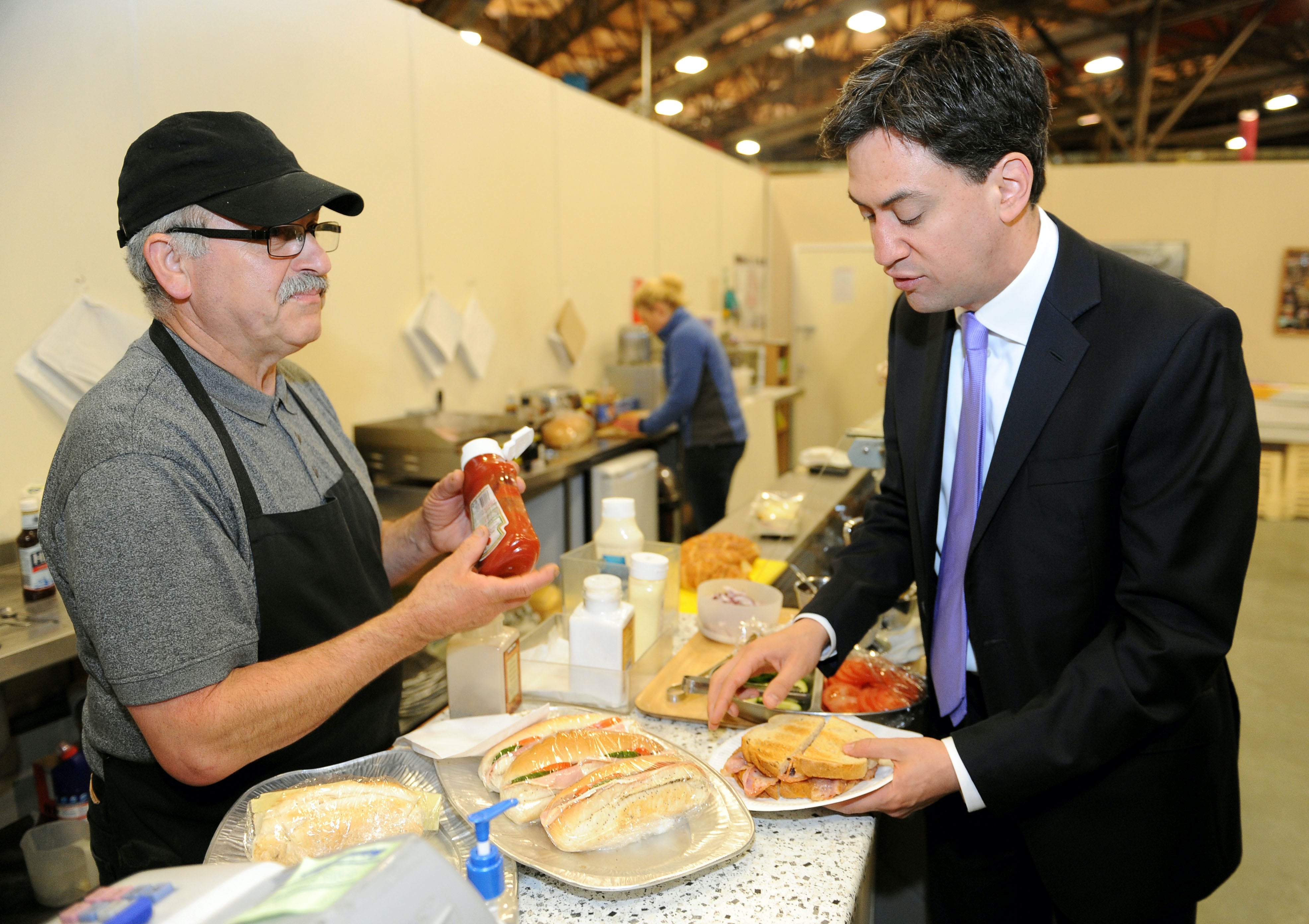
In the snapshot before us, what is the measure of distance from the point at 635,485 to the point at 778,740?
11.8 ft

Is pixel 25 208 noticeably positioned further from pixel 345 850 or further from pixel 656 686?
pixel 345 850

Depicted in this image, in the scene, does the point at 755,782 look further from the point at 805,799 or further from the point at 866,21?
the point at 866,21

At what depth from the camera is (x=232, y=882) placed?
627 mm

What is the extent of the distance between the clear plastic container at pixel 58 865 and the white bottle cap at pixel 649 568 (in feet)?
6.20

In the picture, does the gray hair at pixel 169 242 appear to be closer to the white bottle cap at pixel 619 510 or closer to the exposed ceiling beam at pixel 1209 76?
the white bottle cap at pixel 619 510

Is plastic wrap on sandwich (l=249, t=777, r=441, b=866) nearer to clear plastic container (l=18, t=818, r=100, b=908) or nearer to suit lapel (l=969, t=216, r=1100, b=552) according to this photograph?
suit lapel (l=969, t=216, r=1100, b=552)

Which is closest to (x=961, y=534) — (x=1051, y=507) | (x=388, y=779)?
(x=1051, y=507)

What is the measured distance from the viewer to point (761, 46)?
7.26m

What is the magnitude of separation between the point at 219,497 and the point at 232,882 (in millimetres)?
729

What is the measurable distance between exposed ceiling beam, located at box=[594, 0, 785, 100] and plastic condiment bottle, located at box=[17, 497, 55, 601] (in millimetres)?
5783

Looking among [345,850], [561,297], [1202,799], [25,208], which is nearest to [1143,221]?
[561,297]

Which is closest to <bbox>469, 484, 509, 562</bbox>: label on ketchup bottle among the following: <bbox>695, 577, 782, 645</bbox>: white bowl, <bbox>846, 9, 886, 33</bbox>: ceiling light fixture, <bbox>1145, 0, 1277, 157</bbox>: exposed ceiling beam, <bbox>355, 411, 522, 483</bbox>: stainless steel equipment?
<bbox>695, 577, 782, 645</bbox>: white bowl

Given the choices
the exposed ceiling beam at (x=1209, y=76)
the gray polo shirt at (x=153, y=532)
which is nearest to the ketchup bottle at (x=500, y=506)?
the gray polo shirt at (x=153, y=532)

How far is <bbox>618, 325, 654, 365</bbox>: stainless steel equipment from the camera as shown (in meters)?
6.15
